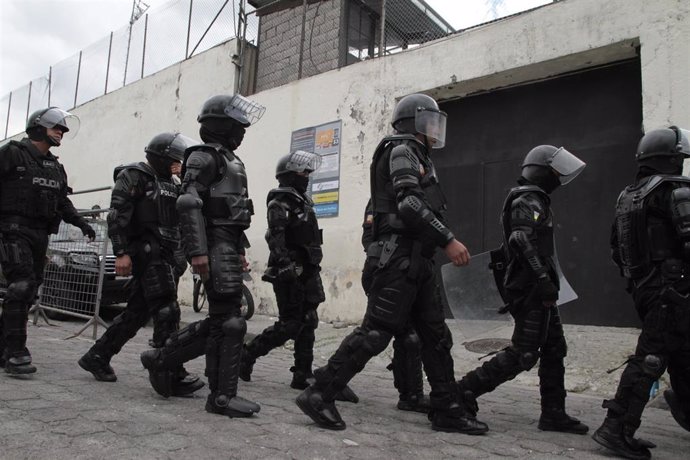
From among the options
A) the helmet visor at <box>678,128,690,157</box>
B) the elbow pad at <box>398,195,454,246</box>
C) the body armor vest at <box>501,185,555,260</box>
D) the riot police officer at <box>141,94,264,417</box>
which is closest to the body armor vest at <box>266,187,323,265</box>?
the riot police officer at <box>141,94,264,417</box>

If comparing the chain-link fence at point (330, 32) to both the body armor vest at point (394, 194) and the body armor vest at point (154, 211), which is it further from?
the body armor vest at point (394, 194)

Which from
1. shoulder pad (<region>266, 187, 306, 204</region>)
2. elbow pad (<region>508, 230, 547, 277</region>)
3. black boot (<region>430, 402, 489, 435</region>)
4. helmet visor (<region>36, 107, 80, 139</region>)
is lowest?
black boot (<region>430, 402, 489, 435</region>)

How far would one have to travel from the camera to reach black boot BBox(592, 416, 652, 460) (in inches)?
118

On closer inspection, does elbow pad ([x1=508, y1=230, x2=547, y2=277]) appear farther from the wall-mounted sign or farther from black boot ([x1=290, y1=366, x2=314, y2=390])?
the wall-mounted sign

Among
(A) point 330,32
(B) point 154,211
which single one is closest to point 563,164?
(B) point 154,211

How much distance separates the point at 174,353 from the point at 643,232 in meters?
2.91

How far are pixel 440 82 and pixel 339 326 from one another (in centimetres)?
380

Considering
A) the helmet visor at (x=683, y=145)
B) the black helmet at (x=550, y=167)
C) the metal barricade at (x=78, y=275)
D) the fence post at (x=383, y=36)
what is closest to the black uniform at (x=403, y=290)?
the black helmet at (x=550, y=167)

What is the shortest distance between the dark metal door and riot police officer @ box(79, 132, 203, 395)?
15.7 feet

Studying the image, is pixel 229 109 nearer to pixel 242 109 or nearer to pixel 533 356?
pixel 242 109

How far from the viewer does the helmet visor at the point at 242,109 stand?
3623mm

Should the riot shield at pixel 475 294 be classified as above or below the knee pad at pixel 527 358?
above

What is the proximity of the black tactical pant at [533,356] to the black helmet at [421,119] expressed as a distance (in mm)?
1204

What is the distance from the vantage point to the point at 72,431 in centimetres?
278
